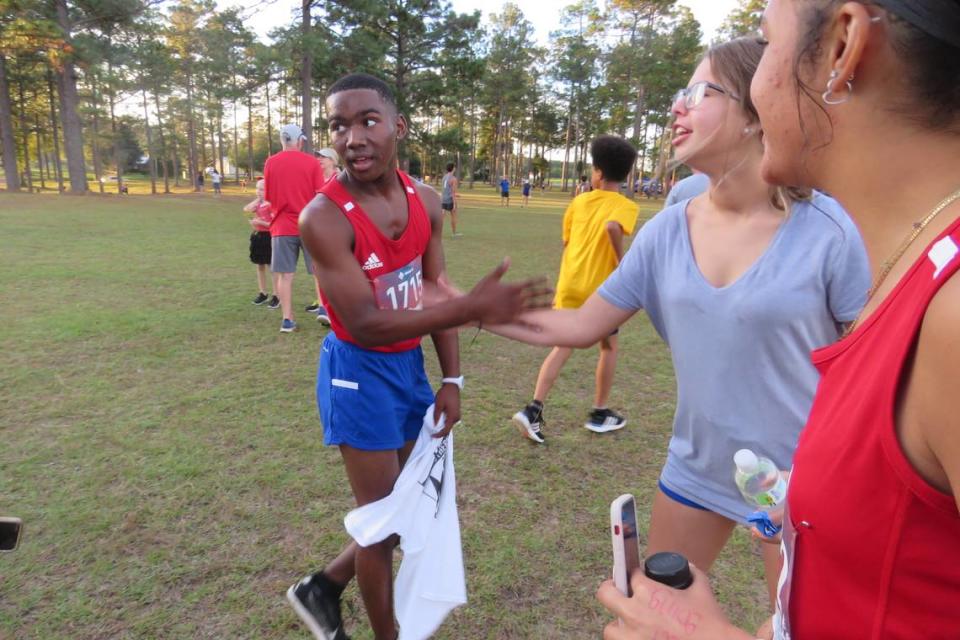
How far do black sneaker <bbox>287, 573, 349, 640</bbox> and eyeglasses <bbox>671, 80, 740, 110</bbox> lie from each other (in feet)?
7.90

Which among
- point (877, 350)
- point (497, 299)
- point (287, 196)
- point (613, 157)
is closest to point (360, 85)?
point (497, 299)

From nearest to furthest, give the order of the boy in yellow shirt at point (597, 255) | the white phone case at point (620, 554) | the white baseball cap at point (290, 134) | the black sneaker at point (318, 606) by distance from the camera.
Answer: the white phone case at point (620, 554)
the black sneaker at point (318, 606)
the boy in yellow shirt at point (597, 255)
the white baseball cap at point (290, 134)

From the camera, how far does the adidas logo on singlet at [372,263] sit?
87.8 inches

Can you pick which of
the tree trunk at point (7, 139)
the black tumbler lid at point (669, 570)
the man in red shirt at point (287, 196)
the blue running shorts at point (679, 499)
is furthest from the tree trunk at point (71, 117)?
the black tumbler lid at point (669, 570)

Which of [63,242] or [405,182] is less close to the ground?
[405,182]

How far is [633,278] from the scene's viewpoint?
2.03 m

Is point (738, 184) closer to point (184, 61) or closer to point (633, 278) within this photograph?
point (633, 278)

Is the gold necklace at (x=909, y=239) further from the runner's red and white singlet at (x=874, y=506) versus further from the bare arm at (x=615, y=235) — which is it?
the bare arm at (x=615, y=235)

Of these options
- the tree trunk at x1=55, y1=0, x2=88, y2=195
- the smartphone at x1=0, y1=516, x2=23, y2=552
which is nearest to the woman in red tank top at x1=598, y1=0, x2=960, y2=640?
the smartphone at x1=0, y1=516, x2=23, y2=552

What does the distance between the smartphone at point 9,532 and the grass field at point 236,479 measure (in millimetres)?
988

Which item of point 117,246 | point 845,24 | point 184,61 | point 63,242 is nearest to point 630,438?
point 845,24

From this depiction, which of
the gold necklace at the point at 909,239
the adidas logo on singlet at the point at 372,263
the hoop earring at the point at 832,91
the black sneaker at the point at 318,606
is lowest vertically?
the black sneaker at the point at 318,606

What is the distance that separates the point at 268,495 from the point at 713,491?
8.59 feet

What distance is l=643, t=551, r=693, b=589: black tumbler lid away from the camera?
100 cm
